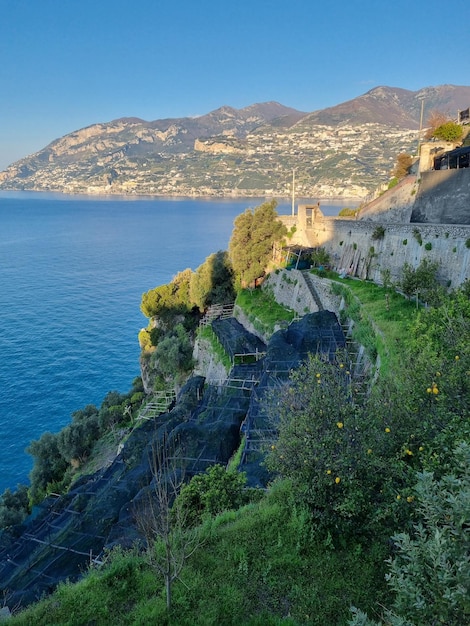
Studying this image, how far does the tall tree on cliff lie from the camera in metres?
38.6

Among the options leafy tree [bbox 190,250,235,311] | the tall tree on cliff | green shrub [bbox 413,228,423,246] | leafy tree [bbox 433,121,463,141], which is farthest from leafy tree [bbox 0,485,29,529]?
leafy tree [bbox 433,121,463,141]

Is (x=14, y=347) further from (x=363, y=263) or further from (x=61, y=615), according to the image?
(x=61, y=615)

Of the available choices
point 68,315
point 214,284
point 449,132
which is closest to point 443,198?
point 449,132

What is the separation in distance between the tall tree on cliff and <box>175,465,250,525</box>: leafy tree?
2815 cm

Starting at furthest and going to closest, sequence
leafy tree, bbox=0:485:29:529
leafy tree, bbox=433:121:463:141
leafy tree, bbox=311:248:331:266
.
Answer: leafy tree, bbox=433:121:463:141, leafy tree, bbox=311:248:331:266, leafy tree, bbox=0:485:29:529

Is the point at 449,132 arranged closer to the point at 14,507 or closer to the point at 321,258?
the point at 321,258

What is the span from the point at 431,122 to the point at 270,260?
85.1 feet

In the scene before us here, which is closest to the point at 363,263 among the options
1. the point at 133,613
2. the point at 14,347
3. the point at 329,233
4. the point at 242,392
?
the point at 329,233

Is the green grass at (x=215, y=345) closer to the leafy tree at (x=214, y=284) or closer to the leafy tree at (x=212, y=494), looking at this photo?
the leafy tree at (x=214, y=284)

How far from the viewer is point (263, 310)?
1361 inches

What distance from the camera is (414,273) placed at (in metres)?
20.9

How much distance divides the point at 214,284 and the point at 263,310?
8.25 m

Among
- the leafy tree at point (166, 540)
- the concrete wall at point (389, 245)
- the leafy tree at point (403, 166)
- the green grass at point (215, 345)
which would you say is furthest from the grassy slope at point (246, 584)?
the leafy tree at point (403, 166)

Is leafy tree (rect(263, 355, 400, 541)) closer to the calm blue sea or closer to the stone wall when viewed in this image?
the stone wall
